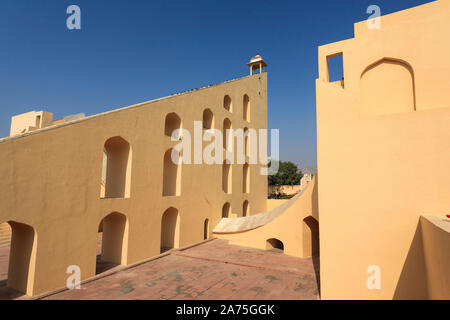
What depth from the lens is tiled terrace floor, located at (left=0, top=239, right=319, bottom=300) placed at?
7.02 meters

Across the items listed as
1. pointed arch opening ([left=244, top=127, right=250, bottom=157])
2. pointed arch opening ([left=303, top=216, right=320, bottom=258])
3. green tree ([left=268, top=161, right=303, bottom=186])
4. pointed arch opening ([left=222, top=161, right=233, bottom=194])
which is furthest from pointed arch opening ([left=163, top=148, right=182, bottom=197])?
green tree ([left=268, top=161, right=303, bottom=186])

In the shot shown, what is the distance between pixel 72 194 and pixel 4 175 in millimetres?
1831

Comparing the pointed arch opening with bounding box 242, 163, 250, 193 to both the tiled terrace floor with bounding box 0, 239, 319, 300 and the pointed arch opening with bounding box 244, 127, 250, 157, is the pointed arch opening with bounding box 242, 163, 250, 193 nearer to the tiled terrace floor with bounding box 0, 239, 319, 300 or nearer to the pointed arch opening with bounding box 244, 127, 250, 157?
the pointed arch opening with bounding box 244, 127, 250, 157

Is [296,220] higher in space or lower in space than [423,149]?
lower

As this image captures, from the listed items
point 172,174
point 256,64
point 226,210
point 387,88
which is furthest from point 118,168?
point 256,64

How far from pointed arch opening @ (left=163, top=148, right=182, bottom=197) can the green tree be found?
32.7 meters

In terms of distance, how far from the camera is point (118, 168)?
32.6 ft

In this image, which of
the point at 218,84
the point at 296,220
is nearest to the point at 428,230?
the point at 296,220

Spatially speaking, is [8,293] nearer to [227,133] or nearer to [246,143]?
[227,133]

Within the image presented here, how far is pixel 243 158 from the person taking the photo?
1844 cm

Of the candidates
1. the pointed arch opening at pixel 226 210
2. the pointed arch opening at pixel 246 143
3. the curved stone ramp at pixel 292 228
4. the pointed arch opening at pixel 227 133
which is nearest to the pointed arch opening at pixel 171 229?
the curved stone ramp at pixel 292 228

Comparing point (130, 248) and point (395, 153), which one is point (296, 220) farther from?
point (130, 248)

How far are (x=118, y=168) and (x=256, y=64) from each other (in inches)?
627

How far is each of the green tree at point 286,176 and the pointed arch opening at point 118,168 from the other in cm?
3569
